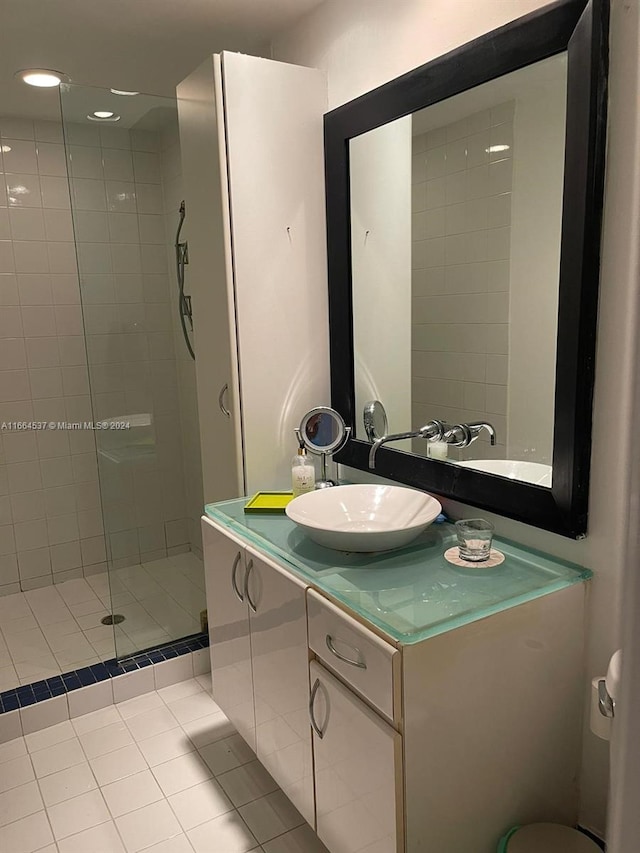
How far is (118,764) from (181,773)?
23cm

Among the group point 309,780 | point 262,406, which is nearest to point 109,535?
point 262,406

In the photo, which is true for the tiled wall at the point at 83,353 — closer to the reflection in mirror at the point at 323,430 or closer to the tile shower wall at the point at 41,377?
the tile shower wall at the point at 41,377

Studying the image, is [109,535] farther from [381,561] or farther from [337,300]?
[381,561]

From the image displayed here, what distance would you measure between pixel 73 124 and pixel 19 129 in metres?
0.82

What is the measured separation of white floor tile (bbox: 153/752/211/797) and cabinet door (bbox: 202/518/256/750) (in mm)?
186

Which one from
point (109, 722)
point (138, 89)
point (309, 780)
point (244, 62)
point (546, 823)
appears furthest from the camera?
point (138, 89)

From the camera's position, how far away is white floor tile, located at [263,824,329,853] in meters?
1.82

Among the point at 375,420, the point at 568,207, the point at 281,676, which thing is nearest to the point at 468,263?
the point at 568,207

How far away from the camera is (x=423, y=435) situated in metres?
1.98

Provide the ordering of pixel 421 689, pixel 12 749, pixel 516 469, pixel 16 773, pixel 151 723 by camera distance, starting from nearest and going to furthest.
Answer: pixel 421 689
pixel 516 469
pixel 16 773
pixel 12 749
pixel 151 723

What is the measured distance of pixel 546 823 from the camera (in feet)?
5.19

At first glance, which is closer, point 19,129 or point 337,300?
point 337,300

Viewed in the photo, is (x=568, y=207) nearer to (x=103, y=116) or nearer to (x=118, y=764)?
(x=103, y=116)

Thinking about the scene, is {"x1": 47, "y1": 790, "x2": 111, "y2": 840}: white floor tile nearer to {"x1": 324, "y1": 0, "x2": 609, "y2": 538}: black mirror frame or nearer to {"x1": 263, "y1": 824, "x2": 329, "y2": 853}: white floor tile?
{"x1": 263, "y1": 824, "x2": 329, "y2": 853}: white floor tile
